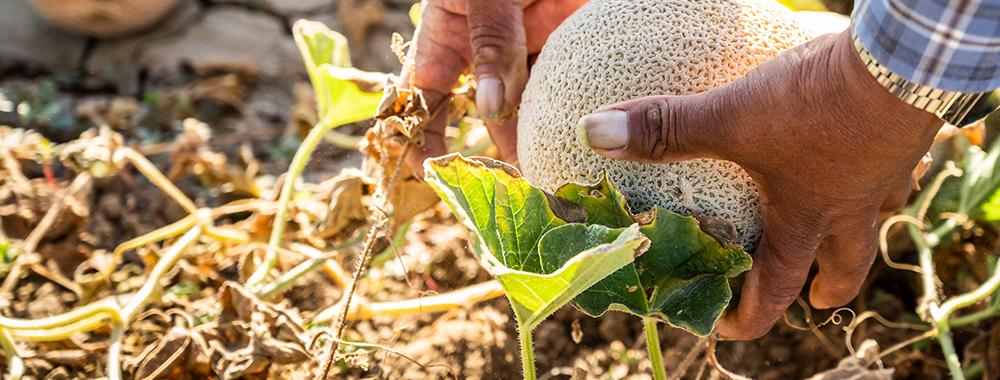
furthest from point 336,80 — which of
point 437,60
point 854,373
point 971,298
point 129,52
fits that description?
point 129,52

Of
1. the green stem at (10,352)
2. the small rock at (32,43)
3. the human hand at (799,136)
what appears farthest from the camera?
the small rock at (32,43)

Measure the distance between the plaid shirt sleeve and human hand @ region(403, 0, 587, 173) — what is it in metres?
0.68

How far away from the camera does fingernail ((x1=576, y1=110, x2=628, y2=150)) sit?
3.82 feet

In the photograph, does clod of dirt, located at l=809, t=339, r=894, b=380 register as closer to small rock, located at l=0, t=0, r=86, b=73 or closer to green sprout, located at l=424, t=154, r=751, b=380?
green sprout, located at l=424, t=154, r=751, b=380

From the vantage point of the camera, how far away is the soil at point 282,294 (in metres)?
1.80

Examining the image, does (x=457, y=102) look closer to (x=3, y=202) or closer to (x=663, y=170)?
(x=663, y=170)

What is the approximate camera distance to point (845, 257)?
4.46ft

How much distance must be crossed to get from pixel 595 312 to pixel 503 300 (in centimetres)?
81

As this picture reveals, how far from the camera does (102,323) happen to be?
5.96ft

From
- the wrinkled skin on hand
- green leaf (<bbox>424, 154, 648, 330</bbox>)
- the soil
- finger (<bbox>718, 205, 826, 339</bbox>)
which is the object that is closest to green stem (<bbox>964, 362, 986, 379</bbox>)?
the soil

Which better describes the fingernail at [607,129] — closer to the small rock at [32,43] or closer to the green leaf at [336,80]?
the green leaf at [336,80]

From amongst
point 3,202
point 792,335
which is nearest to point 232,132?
point 3,202

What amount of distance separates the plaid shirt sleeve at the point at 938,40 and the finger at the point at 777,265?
0.26 metres

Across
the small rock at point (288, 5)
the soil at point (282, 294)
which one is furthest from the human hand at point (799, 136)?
the small rock at point (288, 5)
